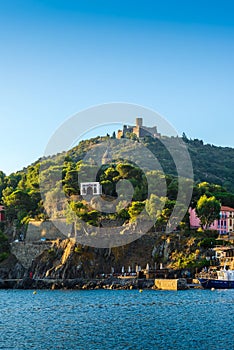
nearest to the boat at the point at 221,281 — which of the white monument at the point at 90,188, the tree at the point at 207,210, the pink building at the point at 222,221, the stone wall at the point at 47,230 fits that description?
the tree at the point at 207,210

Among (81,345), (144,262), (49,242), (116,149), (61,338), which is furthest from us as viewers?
(116,149)

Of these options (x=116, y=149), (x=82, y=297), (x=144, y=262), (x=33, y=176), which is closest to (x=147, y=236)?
(x=144, y=262)

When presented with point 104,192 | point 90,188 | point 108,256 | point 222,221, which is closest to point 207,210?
point 222,221

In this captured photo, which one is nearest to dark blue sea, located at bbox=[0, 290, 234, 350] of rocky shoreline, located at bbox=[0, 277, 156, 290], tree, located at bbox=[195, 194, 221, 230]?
rocky shoreline, located at bbox=[0, 277, 156, 290]

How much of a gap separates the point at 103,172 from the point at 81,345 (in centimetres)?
6590

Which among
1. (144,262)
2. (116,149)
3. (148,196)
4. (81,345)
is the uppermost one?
(116,149)

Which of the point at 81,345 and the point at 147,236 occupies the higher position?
the point at 147,236

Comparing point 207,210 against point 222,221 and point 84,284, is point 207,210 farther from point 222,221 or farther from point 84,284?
point 84,284

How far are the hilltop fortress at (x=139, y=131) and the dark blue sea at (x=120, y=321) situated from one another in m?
88.0

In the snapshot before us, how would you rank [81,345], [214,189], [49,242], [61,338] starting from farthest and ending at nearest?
[214,189] < [49,242] < [61,338] < [81,345]

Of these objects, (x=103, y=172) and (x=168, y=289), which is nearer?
(x=168, y=289)

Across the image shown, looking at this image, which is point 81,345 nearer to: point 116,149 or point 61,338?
point 61,338

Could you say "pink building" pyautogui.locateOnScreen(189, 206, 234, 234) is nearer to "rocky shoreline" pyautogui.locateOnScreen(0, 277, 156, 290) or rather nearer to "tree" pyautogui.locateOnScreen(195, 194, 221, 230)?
"tree" pyautogui.locateOnScreen(195, 194, 221, 230)

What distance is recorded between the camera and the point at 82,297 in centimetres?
5853
